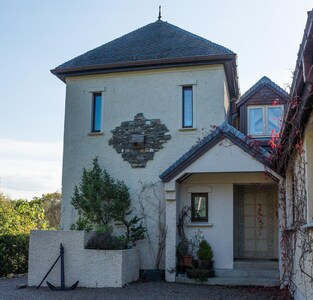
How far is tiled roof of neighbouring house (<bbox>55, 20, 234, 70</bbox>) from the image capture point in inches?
619

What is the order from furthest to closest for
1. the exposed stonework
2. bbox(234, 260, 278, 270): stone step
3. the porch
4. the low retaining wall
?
the exposed stonework
bbox(234, 260, 278, 270): stone step
the porch
the low retaining wall

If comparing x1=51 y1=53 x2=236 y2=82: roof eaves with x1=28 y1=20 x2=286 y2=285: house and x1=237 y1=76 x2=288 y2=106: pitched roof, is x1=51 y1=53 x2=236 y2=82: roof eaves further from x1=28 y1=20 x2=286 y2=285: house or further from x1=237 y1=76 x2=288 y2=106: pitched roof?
x1=237 y1=76 x2=288 y2=106: pitched roof

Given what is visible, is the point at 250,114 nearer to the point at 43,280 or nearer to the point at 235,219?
the point at 235,219

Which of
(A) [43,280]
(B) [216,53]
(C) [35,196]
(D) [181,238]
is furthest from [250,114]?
(C) [35,196]

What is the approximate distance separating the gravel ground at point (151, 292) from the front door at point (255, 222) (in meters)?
2.72

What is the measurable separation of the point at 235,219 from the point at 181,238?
2.07m

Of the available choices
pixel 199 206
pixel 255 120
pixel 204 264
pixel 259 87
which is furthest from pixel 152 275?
pixel 259 87

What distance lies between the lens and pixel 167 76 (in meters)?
15.7

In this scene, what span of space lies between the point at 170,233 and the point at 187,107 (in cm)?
452

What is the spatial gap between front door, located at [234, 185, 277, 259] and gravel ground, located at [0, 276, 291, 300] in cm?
272

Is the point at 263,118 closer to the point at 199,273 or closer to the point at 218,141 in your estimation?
the point at 218,141

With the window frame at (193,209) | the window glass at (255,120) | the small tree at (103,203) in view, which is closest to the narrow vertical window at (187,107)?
the window frame at (193,209)

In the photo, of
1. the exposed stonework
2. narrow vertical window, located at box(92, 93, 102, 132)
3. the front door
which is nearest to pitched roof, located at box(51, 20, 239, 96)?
narrow vertical window, located at box(92, 93, 102, 132)

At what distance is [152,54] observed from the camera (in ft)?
52.6
